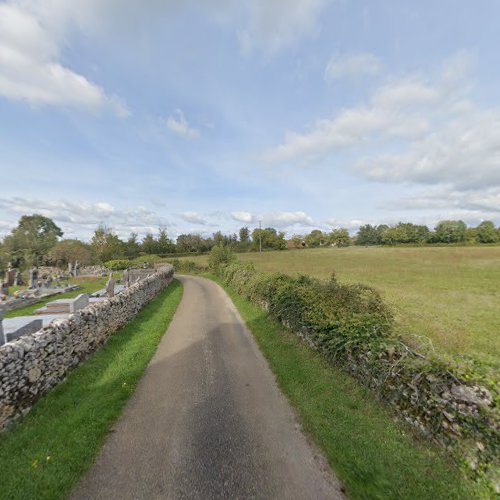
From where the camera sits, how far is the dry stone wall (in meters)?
5.74

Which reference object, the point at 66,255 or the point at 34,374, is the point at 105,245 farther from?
the point at 34,374

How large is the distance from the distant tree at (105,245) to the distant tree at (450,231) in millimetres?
118027

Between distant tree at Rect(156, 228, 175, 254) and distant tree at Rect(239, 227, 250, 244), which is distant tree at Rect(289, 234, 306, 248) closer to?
distant tree at Rect(239, 227, 250, 244)

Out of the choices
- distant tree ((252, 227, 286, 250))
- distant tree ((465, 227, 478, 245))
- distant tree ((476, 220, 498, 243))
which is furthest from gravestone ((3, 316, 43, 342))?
distant tree ((476, 220, 498, 243))

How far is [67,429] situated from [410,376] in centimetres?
709

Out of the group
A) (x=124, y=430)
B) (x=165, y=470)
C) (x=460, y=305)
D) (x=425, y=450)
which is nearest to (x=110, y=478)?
(x=165, y=470)

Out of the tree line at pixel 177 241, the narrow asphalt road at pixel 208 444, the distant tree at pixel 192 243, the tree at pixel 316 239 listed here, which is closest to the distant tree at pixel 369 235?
the tree line at pixel 177 241

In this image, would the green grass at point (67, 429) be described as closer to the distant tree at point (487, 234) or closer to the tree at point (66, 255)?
the tree at point (66, 255)

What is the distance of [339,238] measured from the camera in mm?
145750

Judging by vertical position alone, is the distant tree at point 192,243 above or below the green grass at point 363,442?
above

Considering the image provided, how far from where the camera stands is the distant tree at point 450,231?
105688mm

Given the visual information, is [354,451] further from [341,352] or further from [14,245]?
[14,245]

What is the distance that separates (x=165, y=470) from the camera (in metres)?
4.55

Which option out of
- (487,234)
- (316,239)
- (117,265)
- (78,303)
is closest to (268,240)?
(316,239)
